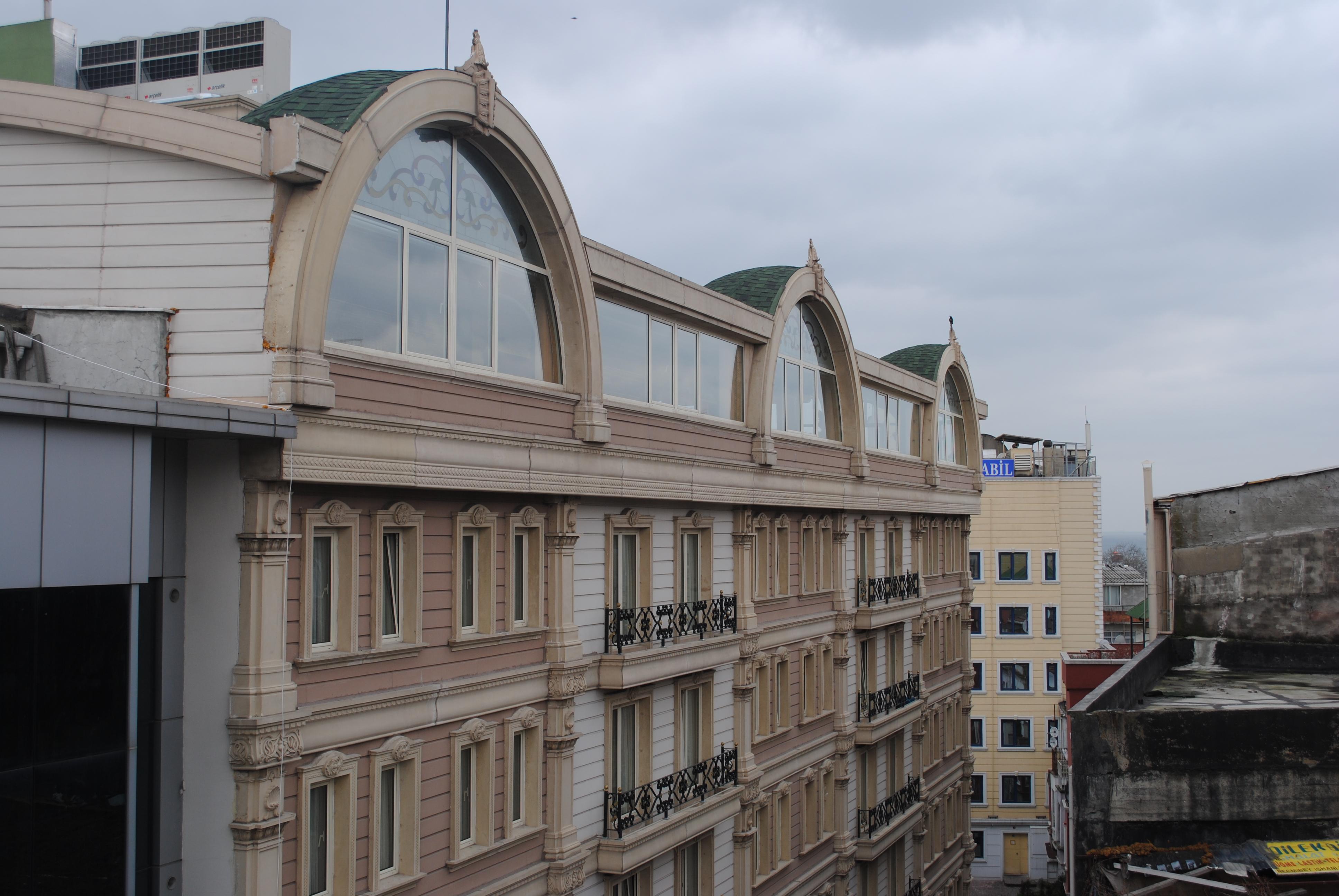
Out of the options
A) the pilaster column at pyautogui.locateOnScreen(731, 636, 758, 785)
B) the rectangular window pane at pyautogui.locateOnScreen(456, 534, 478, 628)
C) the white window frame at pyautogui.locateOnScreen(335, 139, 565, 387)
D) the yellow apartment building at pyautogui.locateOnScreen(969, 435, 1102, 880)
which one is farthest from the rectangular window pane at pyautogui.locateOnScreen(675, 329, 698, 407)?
the yellow apartment building at pyautogui.locateOnScreen(969, 435, 1102, 880)

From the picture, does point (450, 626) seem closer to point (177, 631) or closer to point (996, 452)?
point (177, 631)

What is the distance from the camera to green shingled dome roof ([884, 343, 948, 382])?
1479 inches

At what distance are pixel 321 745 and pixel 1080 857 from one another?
10.7 metres

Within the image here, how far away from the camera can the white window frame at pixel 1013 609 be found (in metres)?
58.5

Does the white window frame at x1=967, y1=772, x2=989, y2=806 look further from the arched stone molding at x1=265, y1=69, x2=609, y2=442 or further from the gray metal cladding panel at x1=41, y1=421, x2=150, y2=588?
the gray metal cladding panel at x1=41, y1=421, x2=150, y2=588

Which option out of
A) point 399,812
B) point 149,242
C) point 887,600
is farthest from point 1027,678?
point 149,242

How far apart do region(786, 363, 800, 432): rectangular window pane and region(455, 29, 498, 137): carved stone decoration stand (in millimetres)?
13019

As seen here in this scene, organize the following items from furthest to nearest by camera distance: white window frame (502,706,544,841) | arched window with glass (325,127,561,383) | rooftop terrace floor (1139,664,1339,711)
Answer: rooftop terrace floor (1139,664,1339,711) < white window frame (502,706,544,841) < arched window with glass (325,127,561,383)

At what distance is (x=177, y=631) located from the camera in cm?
1239

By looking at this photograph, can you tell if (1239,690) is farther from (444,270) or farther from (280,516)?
(280,516)

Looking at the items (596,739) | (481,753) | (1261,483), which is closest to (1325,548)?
(1261,483)

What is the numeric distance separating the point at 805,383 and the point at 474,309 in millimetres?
13639

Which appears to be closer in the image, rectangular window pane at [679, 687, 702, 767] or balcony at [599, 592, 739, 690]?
balcony at [599, 592, 739, 690]

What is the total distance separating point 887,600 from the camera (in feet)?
105
